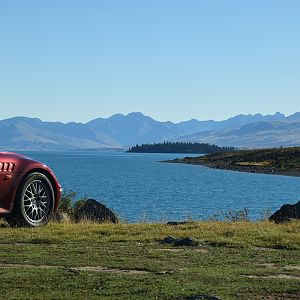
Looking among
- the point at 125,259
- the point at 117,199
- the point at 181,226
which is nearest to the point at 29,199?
the point at 181,226

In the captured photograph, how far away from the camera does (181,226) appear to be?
16.7 meters

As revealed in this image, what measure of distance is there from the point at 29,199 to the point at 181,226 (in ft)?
12.7

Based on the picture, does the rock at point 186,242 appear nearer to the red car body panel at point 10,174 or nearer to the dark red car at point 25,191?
the dark red car at point 25,191

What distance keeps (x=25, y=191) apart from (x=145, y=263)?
17.2 feet

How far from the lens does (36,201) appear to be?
15383 mm

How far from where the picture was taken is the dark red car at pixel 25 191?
47.6 ft

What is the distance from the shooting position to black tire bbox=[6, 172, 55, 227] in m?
14.8

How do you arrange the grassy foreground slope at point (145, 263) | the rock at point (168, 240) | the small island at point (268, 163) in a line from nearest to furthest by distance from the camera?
the grassy foreground slope at point (145, 263)
the rock at point (168, 240)
the small island at point (268, 163)

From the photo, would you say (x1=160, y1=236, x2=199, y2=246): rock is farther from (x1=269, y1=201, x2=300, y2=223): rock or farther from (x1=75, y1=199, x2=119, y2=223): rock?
(x1=269, y1=201, x2=300, y2=223): rock

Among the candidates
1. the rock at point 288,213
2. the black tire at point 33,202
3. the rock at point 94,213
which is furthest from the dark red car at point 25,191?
the rock at point 288,213

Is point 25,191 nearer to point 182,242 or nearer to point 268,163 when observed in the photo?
point 182,242

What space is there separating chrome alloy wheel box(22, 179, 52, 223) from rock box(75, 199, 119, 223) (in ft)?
19.6

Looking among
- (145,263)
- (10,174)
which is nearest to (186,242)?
(145,263)

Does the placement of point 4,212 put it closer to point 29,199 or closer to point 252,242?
point 29,199
